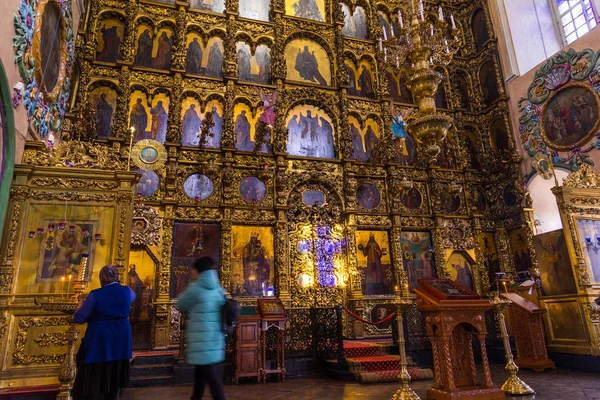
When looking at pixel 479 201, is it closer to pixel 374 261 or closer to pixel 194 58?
A: pixel 374 261

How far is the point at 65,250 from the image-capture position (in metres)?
6.12

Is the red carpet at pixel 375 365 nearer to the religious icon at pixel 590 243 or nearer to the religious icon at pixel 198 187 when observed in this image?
the religious icon at pixel 590 243

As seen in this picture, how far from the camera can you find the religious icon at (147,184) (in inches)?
410

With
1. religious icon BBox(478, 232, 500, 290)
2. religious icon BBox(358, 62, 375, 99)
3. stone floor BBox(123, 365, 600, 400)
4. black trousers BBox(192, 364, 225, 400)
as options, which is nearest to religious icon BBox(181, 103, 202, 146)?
religious icon BBox(358, 62, 375, 99)

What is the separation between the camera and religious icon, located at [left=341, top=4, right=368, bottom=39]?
14375 mm

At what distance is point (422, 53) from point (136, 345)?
355 inches

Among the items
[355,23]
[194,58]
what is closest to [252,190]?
[194,58]

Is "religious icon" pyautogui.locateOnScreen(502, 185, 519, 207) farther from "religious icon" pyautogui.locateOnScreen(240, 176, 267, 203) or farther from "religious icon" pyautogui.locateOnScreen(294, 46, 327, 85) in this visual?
"religious icon" pyautogui.locateOnScreen(240, 176, 267, 203)

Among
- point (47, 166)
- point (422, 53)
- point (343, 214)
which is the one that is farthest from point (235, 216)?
point (422, 53)

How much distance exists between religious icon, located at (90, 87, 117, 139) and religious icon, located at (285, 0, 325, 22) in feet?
22.3

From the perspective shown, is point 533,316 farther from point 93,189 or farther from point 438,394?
point 93,189

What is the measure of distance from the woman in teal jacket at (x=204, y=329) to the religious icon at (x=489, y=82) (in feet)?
45.9

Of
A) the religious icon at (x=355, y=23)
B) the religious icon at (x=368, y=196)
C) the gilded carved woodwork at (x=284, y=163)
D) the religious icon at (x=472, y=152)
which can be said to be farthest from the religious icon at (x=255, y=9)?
the religious icon at (x=472, y=152)

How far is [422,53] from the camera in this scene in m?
6.16
